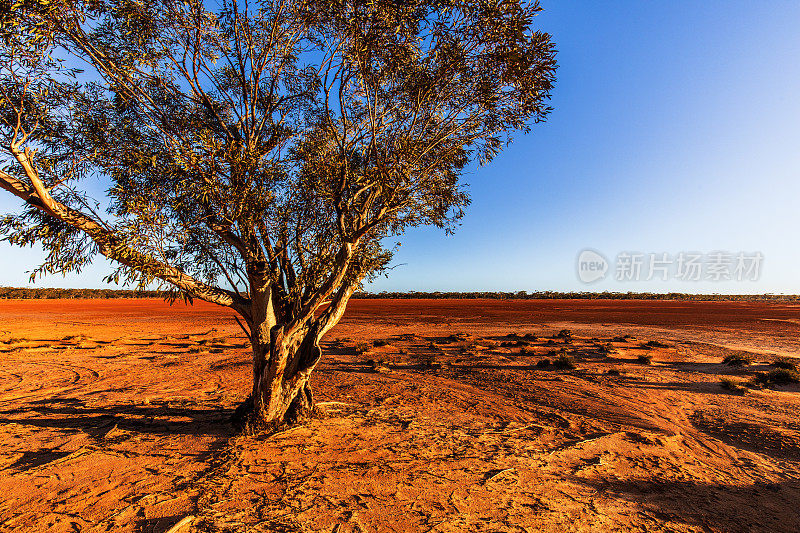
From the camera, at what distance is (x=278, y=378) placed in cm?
787

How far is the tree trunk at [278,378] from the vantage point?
25.1 feet

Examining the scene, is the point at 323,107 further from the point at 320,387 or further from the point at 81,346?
the point at 81,346

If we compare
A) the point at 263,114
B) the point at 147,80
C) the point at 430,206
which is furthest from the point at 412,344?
the point at 147,80

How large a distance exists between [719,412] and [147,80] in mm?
16518

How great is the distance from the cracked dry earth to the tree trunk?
1.31 ft

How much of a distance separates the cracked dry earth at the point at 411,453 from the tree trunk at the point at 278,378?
400 mm

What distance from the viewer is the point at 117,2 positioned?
21.1 feet

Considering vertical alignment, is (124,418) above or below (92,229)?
below

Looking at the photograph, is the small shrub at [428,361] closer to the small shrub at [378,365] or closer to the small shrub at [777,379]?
the small shrub at [378,365]

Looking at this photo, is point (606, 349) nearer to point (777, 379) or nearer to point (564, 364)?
point (564, 364)

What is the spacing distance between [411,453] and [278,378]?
3201 mm

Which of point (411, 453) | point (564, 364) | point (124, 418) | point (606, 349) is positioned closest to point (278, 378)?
point (411, 453)

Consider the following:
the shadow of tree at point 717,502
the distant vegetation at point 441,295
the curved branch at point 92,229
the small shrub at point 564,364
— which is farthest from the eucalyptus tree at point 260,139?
the distant vegetation at point 441,295

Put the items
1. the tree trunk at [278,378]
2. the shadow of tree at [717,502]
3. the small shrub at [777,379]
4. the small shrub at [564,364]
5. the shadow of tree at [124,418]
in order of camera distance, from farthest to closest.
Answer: the small shrub at [564,364] → the small shrub at [777,379] → the shadow of tree at [124,418] → the tree trunk at [278,378] → the shadow of tree at [717,502]
